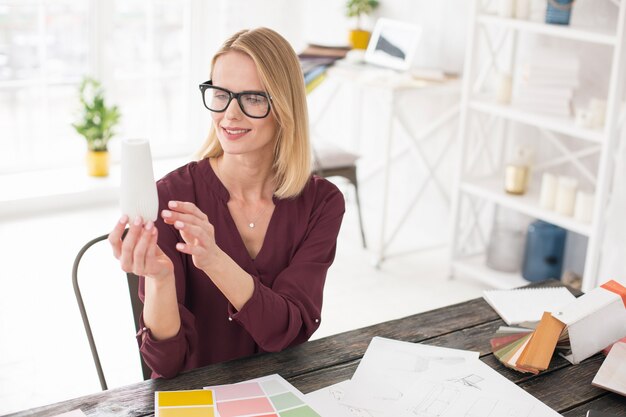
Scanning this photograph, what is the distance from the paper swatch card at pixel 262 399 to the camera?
1.43m

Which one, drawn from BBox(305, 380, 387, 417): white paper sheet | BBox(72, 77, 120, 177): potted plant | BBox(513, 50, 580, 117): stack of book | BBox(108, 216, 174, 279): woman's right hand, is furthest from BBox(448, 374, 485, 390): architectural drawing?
BBox(72, 77, 120, 177): potted plant

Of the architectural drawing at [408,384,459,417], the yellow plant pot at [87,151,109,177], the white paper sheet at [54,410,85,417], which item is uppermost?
the white paper sheet at [54,410,85,417]

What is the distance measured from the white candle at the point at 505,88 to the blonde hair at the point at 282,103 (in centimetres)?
195

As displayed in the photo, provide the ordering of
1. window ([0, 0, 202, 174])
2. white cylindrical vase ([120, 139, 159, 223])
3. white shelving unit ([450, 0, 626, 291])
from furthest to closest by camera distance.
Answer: window ([0, 0, 202, 174]) < white shelving unit ([450, 0, 626, 291]) < white cylindrical vase ([120, 139, 159, 223])

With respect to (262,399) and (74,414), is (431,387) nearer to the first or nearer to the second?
(262,399)

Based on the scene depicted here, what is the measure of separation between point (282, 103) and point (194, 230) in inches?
16.0

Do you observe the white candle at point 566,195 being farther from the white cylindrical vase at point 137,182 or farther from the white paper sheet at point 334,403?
the white cylindrical vase at point 137,182

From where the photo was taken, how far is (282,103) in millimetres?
1738

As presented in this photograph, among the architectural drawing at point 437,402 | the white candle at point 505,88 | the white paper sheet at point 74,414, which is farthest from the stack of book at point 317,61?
the white paper sheet at point 74,414

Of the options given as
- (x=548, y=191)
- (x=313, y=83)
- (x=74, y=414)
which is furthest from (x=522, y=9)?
(x=74, y=414)

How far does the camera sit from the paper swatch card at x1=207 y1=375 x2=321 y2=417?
1.43m

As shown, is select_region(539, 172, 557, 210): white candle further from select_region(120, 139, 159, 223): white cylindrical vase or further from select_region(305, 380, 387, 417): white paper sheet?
select_region(120, 139, 159, 223): white cylindrical vase

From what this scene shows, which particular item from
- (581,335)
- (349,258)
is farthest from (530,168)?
(581,335)

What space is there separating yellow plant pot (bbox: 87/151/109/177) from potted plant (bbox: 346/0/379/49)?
1520 millimetres
